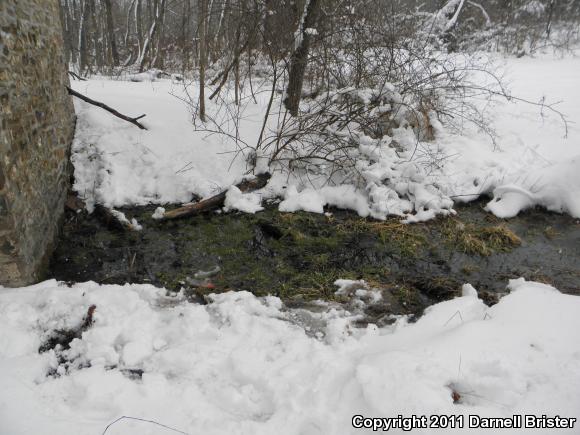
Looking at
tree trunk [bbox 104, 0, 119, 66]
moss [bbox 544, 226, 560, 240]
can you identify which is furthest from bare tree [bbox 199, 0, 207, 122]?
tree trunk [bbox 104, 0, 119, 66]

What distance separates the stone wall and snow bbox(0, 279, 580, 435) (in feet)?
1.42

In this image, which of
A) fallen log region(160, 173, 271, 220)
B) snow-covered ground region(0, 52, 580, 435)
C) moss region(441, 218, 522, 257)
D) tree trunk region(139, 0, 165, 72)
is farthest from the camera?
tree trunk region(139, 0, 165, 72)

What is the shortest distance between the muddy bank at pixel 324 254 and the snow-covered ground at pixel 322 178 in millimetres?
288

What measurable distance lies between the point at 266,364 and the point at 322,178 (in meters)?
3.45

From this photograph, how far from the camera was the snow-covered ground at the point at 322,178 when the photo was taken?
484cm

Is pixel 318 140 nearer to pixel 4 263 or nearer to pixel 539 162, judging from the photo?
pixel 539 162

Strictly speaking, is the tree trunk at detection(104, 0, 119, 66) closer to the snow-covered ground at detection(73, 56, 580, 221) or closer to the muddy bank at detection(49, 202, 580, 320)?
the snow-covered ground at detection(73, 56, 580, 221)

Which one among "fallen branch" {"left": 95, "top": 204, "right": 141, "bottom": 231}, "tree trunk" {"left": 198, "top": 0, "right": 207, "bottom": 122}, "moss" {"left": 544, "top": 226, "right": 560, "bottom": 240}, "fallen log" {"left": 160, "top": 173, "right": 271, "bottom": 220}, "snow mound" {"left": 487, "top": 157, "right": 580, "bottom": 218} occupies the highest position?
"tree trunk" {"left": 198, "top": 0, "right": 207, "bottom": 122}

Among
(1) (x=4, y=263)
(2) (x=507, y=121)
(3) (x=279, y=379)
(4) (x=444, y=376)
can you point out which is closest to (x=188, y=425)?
(3) (x=279, y=379)

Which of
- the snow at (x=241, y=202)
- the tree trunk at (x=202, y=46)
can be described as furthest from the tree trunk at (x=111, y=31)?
the snow at (x=241, y=202)

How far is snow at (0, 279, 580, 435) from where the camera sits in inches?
78.2

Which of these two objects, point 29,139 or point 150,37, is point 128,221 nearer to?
point 29,139

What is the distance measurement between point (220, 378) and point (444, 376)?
1387 mm

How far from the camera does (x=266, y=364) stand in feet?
7.90
